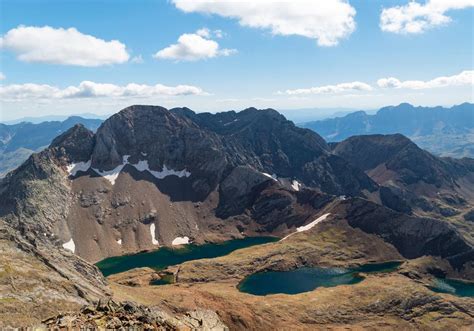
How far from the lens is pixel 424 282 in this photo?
18300 cm

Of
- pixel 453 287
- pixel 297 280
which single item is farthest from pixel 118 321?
pixel 453 287

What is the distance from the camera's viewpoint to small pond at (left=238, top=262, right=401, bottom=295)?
570ft

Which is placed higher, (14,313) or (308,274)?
(14,313)

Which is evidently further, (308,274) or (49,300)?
(308,274)

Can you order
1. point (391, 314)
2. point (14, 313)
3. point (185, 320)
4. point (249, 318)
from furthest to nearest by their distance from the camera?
point (391, 314) < point (249, 318) < point (14, 313) < point (185, 320)

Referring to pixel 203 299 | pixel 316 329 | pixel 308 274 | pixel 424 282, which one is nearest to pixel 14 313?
pixel 203 299

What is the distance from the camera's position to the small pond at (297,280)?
173625mm

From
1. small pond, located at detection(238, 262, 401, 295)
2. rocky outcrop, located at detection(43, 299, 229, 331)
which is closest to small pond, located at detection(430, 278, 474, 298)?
small pond, located at detection(238, 262, 401, 295)

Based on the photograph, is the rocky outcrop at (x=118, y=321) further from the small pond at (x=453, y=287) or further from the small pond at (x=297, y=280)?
the small pond at (x=453, y=287)

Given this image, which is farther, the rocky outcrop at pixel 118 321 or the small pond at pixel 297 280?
the small pond at pixel 297 280

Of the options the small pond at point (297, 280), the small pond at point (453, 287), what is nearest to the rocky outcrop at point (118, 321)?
the small pond at point (297, 280)

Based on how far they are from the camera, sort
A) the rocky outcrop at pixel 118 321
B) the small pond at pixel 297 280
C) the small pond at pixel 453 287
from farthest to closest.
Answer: the small pond at pixel 453 287 → the small pond at pixel 297 280 → the rocky outcrop at pixel 118 321

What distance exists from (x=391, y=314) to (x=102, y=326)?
4517 inches

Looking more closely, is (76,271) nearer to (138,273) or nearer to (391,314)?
(138,273)
